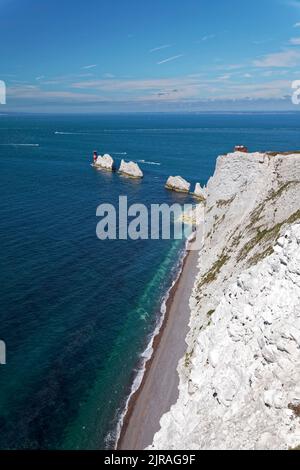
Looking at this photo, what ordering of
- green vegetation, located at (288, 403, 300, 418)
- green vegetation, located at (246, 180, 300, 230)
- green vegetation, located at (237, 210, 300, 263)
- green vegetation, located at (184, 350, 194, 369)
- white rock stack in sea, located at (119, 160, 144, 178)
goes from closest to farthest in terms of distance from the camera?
green vegetation, located at (288, 403, 300, 418) → green vegetation, located at (184, 350, 194, 369) → green vegetation, located at (237, 210, 300, 263) → green vegetation, located at (246, 180, 300, 230) → white rock stack in sea, located at (119, 160, 144, 178)

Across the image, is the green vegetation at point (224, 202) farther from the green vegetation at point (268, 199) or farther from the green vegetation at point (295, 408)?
the green vegetation at point (295, 408)

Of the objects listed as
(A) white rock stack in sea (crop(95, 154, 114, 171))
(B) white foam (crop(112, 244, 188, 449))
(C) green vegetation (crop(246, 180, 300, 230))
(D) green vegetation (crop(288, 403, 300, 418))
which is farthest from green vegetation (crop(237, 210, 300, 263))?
(A) white rock stack in sea (crop(95, 154, 114, 171))

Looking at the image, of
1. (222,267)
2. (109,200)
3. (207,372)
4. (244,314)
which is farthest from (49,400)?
(109,200)

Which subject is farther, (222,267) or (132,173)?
(132,173)

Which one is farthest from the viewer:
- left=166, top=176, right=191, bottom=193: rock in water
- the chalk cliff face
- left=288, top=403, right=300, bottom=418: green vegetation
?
left=166, top=176, right=191, bottom=193: rock in water

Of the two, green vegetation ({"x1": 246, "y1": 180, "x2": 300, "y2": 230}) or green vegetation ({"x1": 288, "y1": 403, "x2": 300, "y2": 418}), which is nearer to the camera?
green vegetation ({"x1": 288, "y1": 403, "x2": 300, "y2": 418})

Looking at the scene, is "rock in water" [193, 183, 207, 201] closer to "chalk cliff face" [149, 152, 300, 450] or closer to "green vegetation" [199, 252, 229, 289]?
"green vegetation" [199, 252, 229, 289]

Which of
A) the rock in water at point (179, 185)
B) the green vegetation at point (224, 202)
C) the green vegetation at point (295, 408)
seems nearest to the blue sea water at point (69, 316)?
the green vegetation at point (224, 202)

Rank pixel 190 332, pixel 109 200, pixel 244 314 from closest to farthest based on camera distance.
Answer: pixel 244 314 < pixel 190 332 < pixel 109 200
